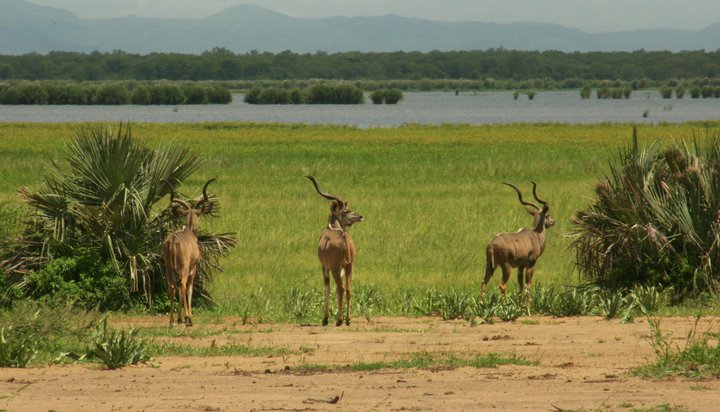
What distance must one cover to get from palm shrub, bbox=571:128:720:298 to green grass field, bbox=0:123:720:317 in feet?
1.61

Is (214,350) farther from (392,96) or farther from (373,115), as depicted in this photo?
(392,96)

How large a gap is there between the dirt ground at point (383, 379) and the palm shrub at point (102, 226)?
287 cm

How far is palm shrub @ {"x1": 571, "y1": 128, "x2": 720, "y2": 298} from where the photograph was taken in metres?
15.8

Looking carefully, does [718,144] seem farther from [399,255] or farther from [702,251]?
[399,255]

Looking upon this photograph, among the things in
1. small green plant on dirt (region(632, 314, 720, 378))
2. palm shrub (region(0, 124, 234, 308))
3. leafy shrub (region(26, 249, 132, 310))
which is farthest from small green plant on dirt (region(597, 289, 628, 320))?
leafy shrub (region(26, 249, 132, 310))

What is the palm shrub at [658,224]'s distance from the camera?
15.8 m

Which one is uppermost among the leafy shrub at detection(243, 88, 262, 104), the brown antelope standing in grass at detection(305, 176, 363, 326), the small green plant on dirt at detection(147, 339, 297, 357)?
the brown antelope standing in grass at detection(305, 176, 363, 326)

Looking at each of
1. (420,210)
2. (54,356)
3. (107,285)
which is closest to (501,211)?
(420,210)

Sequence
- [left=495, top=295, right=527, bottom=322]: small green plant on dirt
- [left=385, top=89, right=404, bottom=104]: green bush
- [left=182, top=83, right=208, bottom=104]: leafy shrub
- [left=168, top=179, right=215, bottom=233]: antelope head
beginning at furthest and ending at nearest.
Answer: [left=182, top=83, right=208, bottom=104]: leafy shrub → [left=385, top=89, right=404, bottom=104]: green bush → [left=168, top=179, right=215, bottom=233]: antelope head → [left=495, top=295, right=527, bottom=322]: small green plant on dirt

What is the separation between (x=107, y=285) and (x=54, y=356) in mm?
4066

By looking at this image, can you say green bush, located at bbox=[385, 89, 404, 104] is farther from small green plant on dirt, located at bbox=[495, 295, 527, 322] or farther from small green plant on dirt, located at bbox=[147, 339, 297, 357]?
small green plant on dirt, located at bbox=[147, 339, 297, 357]

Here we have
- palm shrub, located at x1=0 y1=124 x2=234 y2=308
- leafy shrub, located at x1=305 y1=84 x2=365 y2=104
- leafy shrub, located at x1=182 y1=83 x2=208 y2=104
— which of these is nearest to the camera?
palm shrub, located at x1=0 y1=124 x2=234 y2=308

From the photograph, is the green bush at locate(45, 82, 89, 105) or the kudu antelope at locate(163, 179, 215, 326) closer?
the kudu antelope at locate(163, 179, 215, 326)

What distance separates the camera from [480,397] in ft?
31.4
